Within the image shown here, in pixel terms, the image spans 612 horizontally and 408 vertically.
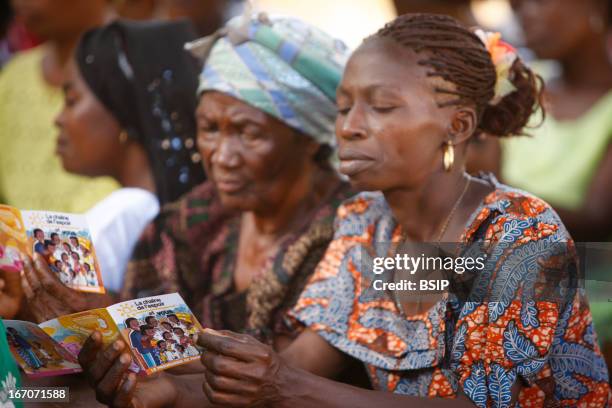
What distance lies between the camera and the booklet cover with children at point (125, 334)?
2.34 metres

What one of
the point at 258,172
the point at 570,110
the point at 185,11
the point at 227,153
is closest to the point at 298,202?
the point at 258,172

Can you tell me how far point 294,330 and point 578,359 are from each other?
3.02ft

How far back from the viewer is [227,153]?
3.29 metres

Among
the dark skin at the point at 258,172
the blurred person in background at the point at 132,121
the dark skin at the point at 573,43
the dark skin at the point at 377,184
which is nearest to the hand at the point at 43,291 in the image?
the dark skin at the point at 377,184

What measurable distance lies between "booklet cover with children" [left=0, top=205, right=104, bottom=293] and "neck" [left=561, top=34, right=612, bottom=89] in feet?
11.4

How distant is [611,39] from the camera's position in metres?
5.40

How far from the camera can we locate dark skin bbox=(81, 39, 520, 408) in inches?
94.1

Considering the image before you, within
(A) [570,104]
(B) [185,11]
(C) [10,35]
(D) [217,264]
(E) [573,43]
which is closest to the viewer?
(D) [217,264]

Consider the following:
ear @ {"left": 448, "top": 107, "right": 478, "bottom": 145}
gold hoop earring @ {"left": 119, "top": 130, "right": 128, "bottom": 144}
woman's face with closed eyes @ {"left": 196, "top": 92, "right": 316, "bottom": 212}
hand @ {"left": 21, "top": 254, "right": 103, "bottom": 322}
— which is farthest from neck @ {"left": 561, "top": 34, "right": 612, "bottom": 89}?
hand @ {"left": 21, "top": 254, "right": 103, "bottom": 322}

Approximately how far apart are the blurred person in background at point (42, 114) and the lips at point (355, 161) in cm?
231

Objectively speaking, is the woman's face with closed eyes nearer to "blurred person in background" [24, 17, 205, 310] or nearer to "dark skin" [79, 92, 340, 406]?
"dark skin" [79, 92, 340, 406]

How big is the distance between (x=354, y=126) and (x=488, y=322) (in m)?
0.66

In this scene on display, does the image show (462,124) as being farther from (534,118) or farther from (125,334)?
(534,118)

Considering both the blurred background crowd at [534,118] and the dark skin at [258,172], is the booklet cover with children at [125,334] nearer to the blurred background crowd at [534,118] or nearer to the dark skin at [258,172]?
the dark skin at [258,172]
